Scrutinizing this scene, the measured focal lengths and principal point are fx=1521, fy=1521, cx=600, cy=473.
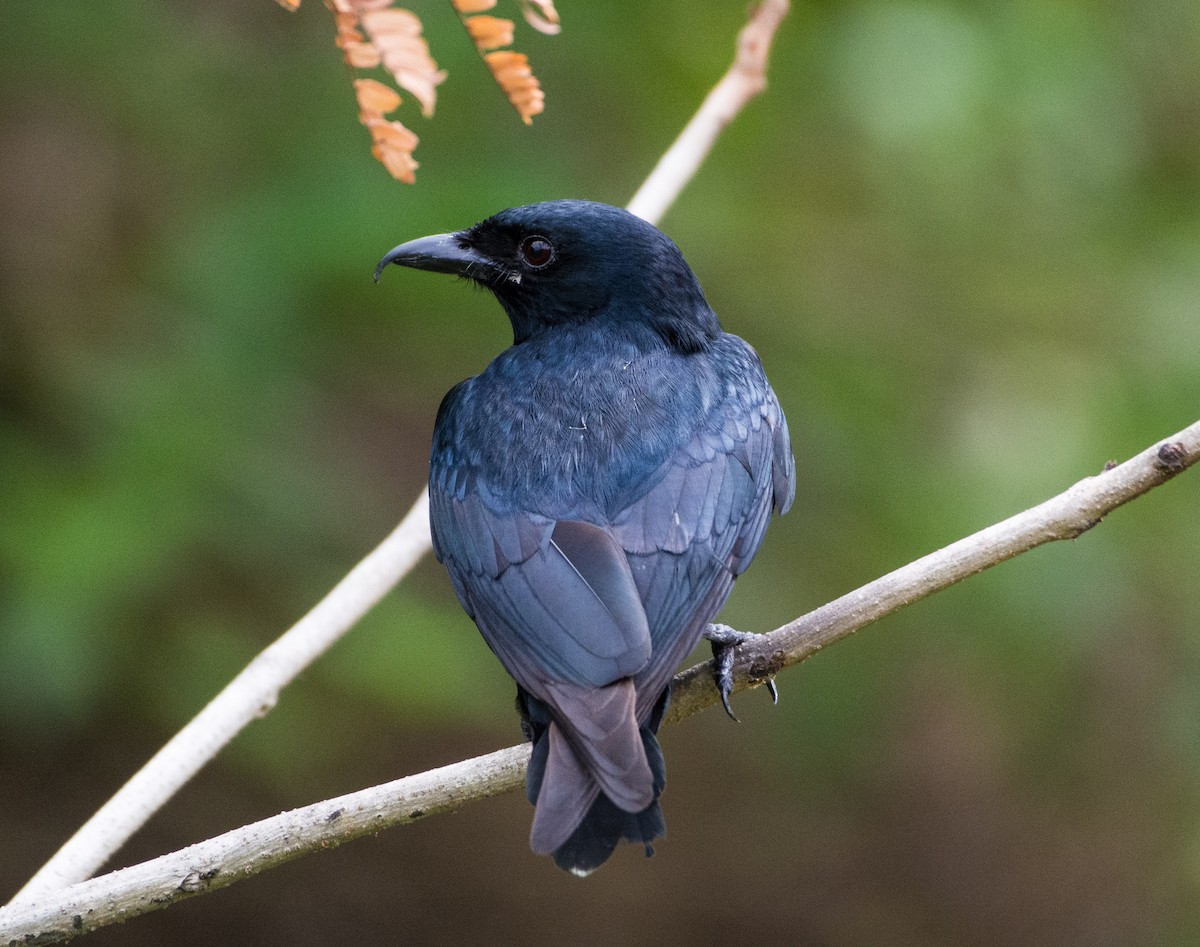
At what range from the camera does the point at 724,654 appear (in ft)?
10.1

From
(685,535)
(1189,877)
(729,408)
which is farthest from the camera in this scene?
(1189,877)

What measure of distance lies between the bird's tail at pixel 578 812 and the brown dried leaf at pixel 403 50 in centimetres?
126

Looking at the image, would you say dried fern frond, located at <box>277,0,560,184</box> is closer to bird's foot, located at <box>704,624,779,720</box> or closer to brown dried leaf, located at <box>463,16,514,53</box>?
brown dried leaf, located at <box>463,16,514,53</box>

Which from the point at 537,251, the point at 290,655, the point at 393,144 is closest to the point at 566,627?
the point at 290,655

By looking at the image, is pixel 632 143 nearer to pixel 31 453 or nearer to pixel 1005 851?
pixel 31 453

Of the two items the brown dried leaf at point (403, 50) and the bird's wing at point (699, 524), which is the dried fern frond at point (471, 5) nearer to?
the brown dried leaf at point (403, 50)

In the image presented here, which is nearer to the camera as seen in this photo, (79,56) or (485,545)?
(485,545)

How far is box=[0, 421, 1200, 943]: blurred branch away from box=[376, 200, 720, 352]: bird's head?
99 cm

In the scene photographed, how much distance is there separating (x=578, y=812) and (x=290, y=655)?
904 millimetres

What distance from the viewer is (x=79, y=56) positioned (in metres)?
4.64

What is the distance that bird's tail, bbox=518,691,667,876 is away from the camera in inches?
102

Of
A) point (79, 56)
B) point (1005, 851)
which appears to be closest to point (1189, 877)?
point (1005, 851)

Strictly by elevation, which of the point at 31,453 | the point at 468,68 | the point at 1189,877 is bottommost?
the point at 1189,877

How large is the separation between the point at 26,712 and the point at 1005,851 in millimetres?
4388
